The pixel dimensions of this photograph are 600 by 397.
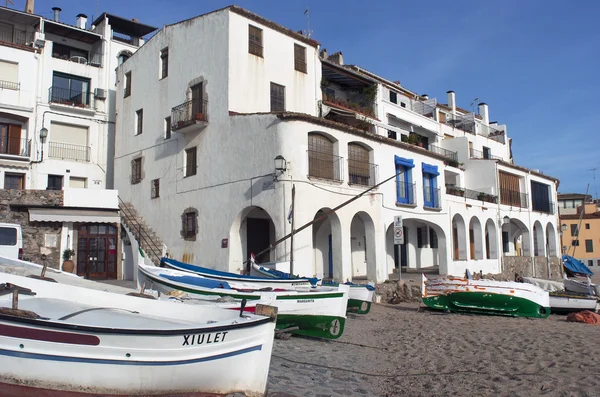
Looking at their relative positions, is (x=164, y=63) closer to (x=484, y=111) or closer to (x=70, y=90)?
(x=70, y=90)

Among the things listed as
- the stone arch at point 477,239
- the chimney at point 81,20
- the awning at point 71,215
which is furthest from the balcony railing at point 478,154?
the chimney at point 81,20

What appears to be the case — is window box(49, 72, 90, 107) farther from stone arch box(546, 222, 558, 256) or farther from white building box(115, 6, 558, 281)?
stone arch box(546, 222, 558, 256)

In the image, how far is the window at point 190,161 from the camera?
22.3 metres

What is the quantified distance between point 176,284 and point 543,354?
26.9 ft

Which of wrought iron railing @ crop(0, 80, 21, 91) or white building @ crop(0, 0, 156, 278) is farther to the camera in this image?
wrought iron railing @ crop(0, 80, 21, 91)

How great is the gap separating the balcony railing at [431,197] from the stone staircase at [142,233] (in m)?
13.5

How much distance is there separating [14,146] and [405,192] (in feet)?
68.0

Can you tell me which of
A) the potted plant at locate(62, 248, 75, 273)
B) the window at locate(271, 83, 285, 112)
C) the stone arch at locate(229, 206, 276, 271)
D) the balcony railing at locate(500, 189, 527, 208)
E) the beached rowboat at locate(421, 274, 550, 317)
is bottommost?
the beached rowboat at locate(421, 274, 550, 317)

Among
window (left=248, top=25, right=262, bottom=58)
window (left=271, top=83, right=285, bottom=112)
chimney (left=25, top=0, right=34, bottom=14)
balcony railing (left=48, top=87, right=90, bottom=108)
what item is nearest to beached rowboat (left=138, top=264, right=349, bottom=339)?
window (left=271, top=83, right=285, bottom=112)

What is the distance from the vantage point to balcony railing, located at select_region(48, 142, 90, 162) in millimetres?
27066

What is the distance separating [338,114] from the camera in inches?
1005

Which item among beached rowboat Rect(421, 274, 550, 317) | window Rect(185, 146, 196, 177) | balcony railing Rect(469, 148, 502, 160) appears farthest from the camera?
balcony railing Rect(469, 148, 502, 160)

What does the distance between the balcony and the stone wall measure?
6993 mm

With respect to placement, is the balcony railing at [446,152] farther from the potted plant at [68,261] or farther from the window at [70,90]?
the potted plant at [68,261]
